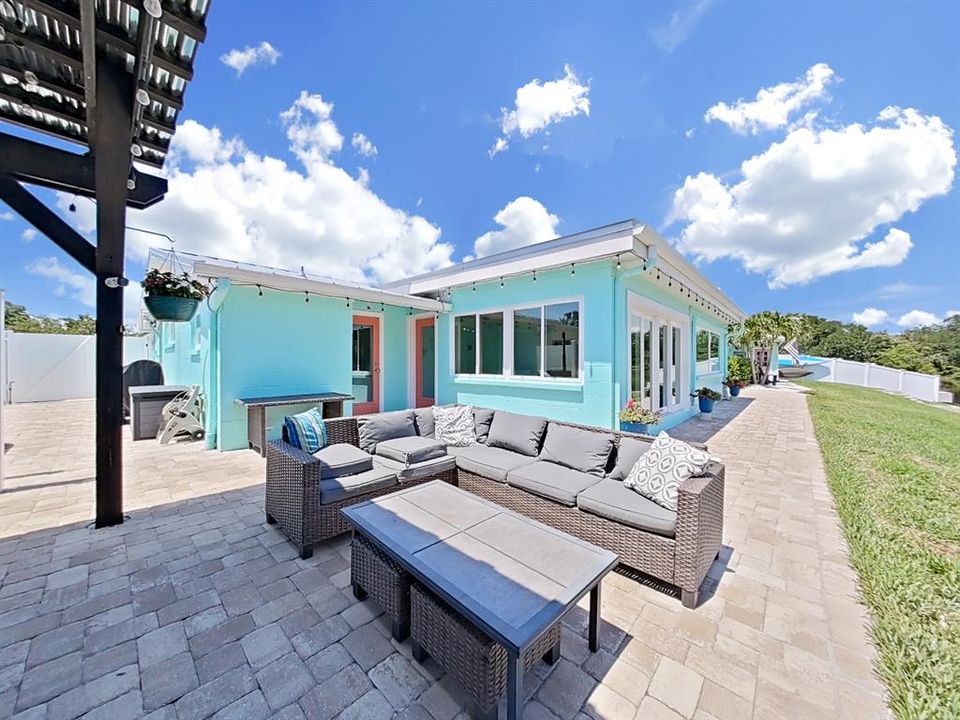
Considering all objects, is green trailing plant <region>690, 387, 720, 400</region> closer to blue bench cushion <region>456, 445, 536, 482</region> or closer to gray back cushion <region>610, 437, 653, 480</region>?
gray back cushion <region>610, 437, 653, 480</region>

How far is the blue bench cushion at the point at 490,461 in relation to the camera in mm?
3475

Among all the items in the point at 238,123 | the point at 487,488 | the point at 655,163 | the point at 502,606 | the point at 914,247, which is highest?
the point at 914,247

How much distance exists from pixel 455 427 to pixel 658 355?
17.7 ft

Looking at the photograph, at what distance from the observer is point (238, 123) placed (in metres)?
5.91

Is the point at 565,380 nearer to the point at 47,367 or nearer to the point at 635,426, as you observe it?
the point at 635,426

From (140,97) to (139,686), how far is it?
3609 mm

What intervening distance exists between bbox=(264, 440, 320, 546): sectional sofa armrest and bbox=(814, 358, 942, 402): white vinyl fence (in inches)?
1156

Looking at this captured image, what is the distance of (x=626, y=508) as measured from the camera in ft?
8.57

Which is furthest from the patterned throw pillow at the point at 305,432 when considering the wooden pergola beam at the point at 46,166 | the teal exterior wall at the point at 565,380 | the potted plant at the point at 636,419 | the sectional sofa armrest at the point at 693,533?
the potted plant at the point at 636,419

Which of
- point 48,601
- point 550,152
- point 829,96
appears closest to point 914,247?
point 829,96

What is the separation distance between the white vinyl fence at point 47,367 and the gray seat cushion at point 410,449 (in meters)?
12.9

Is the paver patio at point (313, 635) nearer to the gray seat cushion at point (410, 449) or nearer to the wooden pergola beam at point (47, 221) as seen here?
the gray seat cushion at point (410, 449)

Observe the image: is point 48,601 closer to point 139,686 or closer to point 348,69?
point 139,686

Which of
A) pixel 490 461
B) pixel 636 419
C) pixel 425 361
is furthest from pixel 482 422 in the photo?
pixel 425 361
